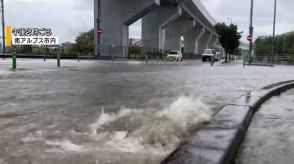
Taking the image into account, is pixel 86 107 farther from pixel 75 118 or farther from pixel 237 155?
pixel 237 155

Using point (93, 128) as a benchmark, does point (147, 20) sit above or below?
above

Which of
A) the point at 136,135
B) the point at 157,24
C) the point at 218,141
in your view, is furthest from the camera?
the point at 157,24

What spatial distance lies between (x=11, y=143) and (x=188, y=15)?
2288 inches

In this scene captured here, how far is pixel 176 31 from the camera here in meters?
63.4

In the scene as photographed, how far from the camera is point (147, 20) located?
49750 mm

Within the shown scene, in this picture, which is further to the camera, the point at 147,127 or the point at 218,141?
the point at 147,127

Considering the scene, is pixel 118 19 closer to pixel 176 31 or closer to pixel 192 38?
pixel 176 31

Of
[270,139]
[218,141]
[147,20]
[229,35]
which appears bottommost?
[270,139]

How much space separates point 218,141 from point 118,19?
121ft

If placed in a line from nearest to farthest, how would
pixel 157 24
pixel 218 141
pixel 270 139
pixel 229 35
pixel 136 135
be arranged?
pixel 218 141 → pixel 136 135 → pixel 270 139 → pixel 157 24 → pixel 229 35

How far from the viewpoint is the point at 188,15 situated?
59312 mm

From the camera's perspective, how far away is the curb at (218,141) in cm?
251

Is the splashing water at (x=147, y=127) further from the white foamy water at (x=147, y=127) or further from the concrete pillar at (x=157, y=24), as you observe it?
the concrete pillar at (x=157, y=24)

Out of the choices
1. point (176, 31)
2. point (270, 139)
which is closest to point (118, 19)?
point (176, 31)
